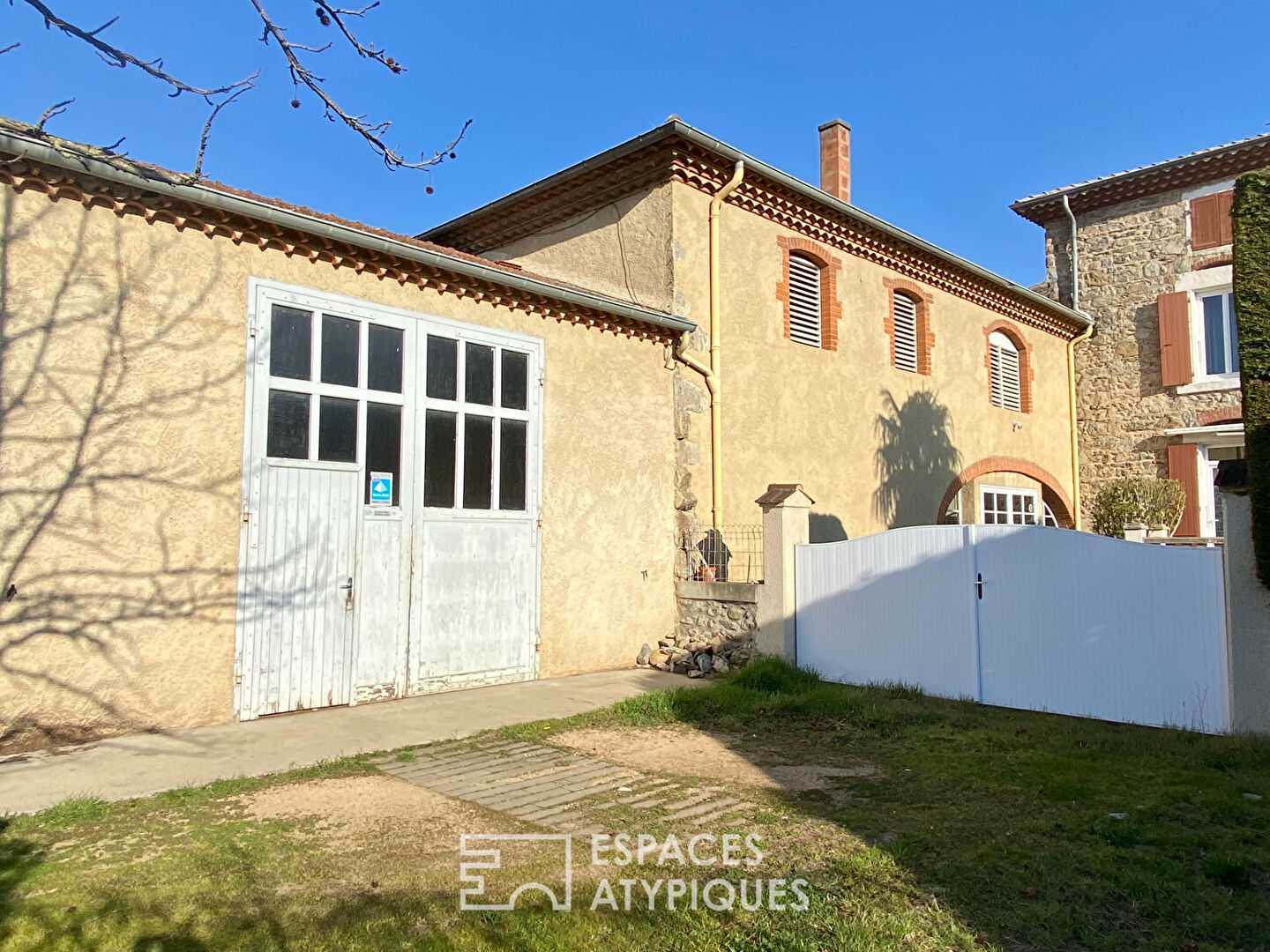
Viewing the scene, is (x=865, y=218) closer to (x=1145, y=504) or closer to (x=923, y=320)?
(x=923, y=320)

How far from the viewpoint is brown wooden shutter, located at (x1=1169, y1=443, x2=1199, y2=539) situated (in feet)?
54.5

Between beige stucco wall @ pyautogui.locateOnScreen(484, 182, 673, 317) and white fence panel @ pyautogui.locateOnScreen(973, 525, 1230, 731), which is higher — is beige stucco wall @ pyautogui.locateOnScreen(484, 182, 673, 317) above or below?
above

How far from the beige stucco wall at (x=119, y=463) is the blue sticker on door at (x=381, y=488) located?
120cm

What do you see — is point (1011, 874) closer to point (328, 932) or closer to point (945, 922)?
point (945, 922)

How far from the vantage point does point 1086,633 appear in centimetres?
741

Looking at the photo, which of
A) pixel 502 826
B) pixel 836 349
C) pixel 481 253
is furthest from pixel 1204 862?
pixel 481 253

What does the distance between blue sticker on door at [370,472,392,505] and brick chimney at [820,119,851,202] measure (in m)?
9.91

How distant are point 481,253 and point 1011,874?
11.8m

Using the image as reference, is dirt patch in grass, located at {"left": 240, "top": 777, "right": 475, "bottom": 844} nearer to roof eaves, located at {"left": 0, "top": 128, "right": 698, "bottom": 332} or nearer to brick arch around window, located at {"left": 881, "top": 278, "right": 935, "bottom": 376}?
roof eaves, located at {"left": 0, "top": 128, "right": 698, "bottom": 332}

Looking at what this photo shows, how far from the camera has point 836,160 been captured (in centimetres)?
1504

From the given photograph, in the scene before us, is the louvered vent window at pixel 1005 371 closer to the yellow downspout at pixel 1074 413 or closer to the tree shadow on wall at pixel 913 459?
the yellow downspout at pixel 1074 413

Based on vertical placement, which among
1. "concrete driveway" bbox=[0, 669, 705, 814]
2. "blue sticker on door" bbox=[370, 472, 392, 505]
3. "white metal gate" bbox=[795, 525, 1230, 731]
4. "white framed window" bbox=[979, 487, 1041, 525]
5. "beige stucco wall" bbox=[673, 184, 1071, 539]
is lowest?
"concrete driveway" bbox=[0, 669, 705, 814]

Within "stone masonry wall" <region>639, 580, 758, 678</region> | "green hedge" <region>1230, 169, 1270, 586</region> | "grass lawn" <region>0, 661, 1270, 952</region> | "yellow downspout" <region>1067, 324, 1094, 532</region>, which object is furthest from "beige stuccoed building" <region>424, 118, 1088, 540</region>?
"grass lawn" <region>0, 661, 1270, 952</region>

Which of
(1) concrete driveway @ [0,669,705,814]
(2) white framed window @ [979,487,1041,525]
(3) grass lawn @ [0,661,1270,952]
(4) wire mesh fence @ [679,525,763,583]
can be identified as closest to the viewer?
(3) grass lawn @ [0,661,1270,952]
